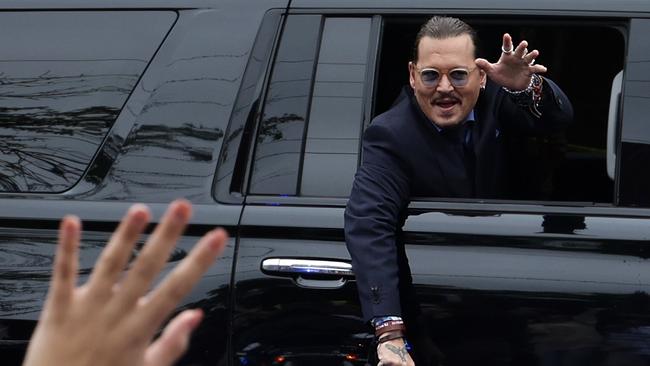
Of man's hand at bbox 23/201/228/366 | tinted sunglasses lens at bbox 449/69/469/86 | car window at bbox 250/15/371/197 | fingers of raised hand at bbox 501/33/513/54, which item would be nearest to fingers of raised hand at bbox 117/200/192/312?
man's hand at bbox 23/201/228/366

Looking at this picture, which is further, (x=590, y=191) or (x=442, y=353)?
(x=590, y=191)

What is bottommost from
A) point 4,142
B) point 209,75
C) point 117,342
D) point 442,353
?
point 442,353

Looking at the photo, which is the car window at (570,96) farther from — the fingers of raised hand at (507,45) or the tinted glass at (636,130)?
the tinted glass at (636,130)

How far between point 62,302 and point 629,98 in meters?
1.84

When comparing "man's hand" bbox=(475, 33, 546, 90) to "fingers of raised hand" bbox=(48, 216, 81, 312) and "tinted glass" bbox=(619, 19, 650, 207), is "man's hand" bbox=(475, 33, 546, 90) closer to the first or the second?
"tinted glass" bbox=(619, 19, 650, 207)

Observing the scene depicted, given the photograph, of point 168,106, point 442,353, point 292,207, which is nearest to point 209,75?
point 168,106

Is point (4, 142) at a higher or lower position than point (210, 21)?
lower

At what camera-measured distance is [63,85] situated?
2.75m

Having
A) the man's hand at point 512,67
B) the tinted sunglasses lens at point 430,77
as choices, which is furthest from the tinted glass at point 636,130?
the tinted sunglasses lens at point 430,77

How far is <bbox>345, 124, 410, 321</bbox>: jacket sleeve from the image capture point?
94.8 inches

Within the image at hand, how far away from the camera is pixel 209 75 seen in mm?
2680

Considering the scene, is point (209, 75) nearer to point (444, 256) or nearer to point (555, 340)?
point (444, 256)

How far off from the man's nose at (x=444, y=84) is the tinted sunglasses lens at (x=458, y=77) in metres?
0.01

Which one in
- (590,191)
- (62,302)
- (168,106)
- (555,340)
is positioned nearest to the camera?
(62,302)
